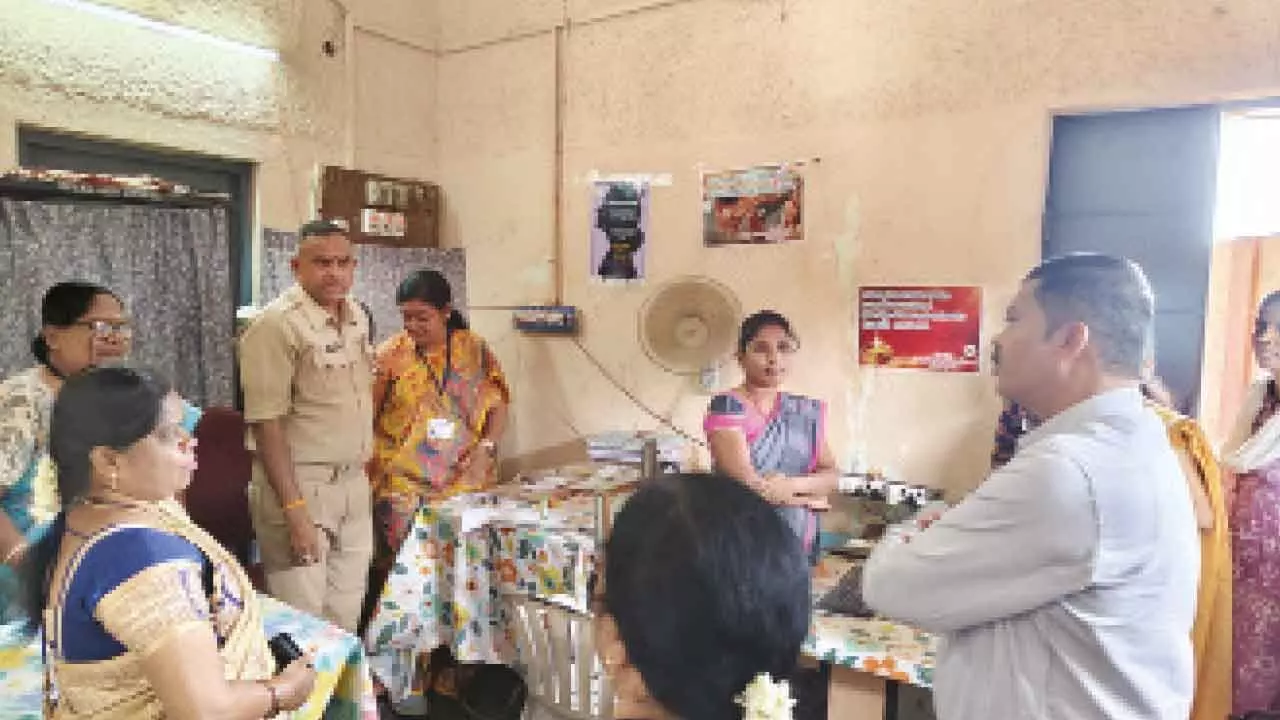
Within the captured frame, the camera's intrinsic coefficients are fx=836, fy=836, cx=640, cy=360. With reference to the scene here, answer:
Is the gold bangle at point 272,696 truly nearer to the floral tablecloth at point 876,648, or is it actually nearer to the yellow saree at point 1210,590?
the floral tablecloth at point 876,648

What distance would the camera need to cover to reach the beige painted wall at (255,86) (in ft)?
10.1

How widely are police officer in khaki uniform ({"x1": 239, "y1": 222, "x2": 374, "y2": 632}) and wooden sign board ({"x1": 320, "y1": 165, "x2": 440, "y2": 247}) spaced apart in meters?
1.22

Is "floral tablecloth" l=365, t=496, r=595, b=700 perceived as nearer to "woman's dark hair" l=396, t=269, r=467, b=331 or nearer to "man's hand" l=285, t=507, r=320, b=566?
"man's hand" l=285, t=507, r=320, b=566

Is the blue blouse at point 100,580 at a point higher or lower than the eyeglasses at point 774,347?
lower

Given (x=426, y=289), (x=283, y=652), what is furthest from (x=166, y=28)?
(x=283, y=652)

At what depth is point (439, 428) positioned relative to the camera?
10.8 ft

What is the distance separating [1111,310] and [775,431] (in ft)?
4.58

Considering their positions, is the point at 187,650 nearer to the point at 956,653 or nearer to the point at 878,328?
the point at 956,653

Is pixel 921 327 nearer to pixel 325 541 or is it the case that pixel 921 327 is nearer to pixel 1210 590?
pixel 1210 590

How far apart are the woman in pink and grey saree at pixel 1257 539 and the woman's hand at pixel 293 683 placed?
268 centimetres

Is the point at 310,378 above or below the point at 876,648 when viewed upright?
above

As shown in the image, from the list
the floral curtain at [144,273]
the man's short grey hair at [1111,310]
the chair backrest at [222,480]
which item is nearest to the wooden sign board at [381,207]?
the floral curtain at [144,273]

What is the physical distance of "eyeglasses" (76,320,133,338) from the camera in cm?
225

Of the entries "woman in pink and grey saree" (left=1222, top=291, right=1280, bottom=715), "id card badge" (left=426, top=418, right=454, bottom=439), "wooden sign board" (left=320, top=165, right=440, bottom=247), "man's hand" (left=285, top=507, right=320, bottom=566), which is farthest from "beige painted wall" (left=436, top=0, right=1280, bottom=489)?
"man's hand" (left=285, top=507, right=320, bottom=566)
